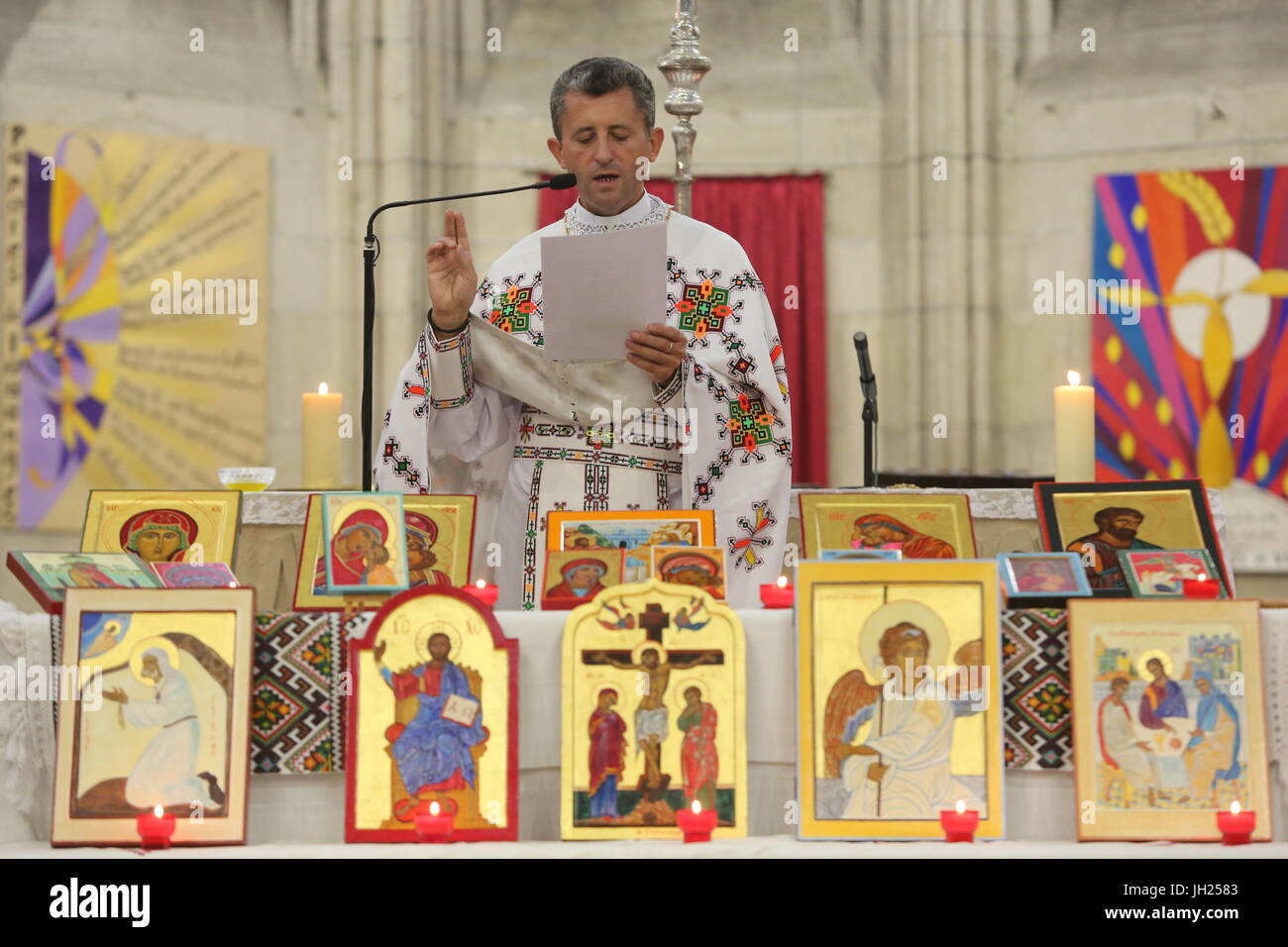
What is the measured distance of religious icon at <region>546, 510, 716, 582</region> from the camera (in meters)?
2.87

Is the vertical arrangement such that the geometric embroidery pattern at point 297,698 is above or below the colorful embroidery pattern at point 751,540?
below

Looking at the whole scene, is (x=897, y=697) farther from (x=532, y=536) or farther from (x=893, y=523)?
(x=532, y=536)

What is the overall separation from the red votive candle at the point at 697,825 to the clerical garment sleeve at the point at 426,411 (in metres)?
1.19

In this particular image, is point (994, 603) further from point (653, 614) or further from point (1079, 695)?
point (653, 614)

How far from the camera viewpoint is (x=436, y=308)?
328 cm

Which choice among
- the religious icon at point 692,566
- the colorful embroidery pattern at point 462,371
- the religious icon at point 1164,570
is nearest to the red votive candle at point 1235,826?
the religious icon at point 1164,570

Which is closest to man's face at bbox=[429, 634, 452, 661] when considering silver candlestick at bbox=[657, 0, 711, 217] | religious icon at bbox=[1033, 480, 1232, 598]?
religious icon at bbox=[1033, 480, 1232, 598]

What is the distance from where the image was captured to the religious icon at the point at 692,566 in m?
2.69

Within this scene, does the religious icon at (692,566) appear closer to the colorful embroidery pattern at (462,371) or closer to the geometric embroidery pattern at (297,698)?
Answer: the geometric embroidery pattern at (297,698)

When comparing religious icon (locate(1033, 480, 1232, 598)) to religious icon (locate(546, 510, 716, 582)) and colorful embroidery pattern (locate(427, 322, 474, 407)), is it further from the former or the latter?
colorful embroidery pattern (locate(427, 322, 474, 407))

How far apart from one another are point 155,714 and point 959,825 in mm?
1173

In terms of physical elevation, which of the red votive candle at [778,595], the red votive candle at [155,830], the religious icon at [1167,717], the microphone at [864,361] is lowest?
the red votive candle at [155,830]

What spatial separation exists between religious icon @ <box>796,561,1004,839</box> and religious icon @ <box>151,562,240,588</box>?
932 mm

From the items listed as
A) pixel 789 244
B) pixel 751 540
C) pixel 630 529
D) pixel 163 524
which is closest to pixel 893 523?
pixel 751 540
